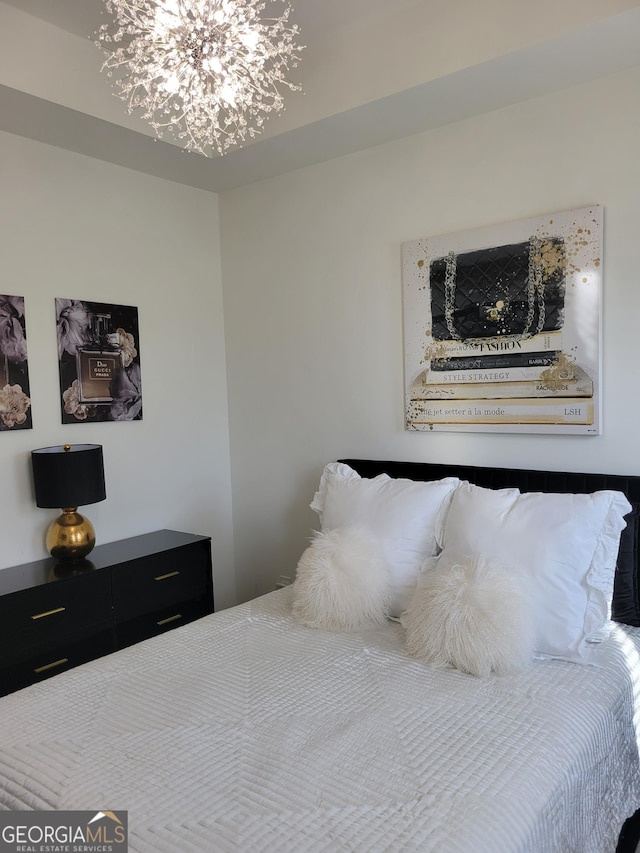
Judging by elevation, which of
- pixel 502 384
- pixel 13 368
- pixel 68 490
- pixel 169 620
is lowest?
pixel 169 620

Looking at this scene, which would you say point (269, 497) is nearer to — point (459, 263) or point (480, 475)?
point (480, 475)

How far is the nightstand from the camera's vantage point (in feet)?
7.59

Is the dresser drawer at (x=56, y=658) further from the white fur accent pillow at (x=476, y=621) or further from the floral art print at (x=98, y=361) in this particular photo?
the white fur accent pillow at (x=476, y=621)

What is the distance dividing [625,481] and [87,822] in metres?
1.89

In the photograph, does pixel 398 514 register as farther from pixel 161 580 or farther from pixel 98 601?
pixel 98 601

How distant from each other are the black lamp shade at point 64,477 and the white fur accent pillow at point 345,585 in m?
1.00

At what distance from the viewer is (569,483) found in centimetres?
230

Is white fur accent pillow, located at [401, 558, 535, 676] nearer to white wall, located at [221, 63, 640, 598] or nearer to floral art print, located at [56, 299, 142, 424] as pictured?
white wall, located at [221, 63, 640, 598]

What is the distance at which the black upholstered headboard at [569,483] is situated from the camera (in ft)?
6.79

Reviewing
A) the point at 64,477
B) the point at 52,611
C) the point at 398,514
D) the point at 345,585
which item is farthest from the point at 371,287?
the point at 52,611

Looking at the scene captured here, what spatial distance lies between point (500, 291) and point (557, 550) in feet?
3.57

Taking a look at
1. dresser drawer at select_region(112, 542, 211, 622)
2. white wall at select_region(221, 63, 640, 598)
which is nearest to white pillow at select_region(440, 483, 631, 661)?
→ white wall at select_region(221, 63, 640, 598)

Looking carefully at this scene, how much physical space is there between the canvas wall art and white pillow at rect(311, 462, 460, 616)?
41 centimetres

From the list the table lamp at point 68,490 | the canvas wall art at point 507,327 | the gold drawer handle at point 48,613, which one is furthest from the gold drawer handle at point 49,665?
the canvas wall art at point 507,327
